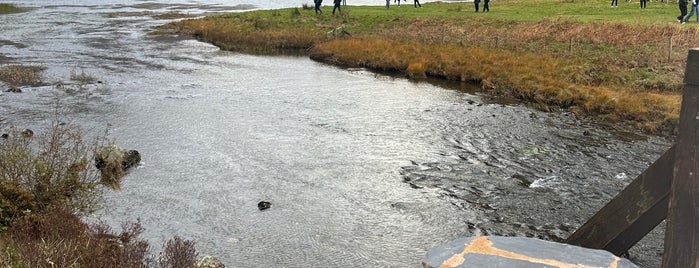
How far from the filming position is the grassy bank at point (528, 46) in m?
29.4

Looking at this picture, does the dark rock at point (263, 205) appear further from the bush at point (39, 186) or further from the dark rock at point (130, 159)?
the dark rock at point (130, 159)

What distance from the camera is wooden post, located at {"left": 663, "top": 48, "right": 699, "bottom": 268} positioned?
4.14 meters

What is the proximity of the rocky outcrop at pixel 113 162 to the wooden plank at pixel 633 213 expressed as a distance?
15.7 m

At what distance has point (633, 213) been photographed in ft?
16.8

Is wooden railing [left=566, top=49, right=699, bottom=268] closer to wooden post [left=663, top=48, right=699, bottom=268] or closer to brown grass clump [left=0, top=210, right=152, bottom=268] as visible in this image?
wooden post [left=663, top=48, right=699, bottom=268]

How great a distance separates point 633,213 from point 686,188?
0.95 meters

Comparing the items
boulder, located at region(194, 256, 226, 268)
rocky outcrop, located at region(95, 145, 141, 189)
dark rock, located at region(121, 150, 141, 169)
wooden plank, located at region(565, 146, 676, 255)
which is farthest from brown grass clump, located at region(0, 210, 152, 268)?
wooden plank, located at region(565, 146, 676, 255)

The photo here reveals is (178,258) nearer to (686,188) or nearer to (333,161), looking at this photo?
(686,188)

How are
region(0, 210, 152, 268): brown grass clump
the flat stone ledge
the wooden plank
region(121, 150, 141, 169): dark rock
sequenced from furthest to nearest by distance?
region(121, 150, 141, 169): dark rock, region(0, 210, 152, 268): brown grass clump, the wooden plank, the flat stone ledge

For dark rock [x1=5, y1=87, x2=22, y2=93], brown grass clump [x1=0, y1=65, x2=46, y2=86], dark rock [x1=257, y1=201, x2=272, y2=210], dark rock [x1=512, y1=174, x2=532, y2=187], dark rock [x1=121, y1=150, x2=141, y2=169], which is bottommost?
dark rock [x1=512, y1=174, x2=532, y2=187]

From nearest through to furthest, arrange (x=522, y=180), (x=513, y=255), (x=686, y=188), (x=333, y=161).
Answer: (x=686, y=188) < (x=513, y=255) < (x=522, y=180) < (x=333, y=161)

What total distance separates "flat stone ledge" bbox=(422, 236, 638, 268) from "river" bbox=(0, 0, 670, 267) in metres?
8.85

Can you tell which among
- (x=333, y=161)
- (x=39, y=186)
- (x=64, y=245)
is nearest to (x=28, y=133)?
(x=39, y=186)

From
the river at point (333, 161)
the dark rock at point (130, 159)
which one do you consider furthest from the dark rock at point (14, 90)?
the dark rock at point (130, 159)
